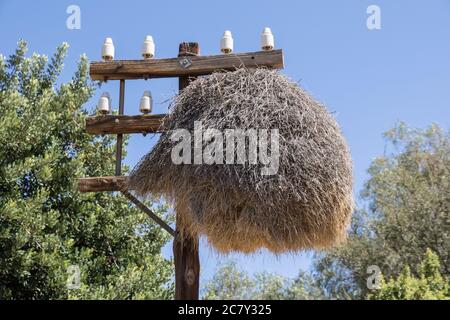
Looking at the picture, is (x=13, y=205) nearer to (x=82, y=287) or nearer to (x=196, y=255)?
(x=82, y=287)

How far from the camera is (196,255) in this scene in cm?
571

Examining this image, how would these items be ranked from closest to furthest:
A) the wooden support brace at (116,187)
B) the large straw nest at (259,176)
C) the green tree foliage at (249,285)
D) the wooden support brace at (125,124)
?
the large straw nest at (259,176) < the wooden support brace at (116,187) < the wooden support brace at (125,124) < the green tree foliage at (249,285)

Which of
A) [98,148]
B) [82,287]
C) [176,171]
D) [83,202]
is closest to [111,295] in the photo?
[82,287]

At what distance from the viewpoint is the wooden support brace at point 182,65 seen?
5.81 m

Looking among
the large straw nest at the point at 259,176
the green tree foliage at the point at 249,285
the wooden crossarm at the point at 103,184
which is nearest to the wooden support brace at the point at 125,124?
the large straw nest at the point at 259,176

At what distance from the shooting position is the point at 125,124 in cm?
603

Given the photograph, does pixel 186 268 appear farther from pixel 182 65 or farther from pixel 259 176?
pixel 182 65

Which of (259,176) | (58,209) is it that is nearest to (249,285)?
(58,209)

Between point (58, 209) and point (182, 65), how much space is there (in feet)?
12.9

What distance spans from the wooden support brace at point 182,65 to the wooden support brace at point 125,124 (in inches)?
14.9

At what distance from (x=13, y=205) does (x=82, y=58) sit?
2713 millimetres

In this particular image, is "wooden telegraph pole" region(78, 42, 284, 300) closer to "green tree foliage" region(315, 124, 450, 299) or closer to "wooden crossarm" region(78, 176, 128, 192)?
"wooden crossarm" region(78, 176, 128, 192)

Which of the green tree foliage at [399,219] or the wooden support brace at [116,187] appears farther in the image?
the green tree foliage at [399,219]

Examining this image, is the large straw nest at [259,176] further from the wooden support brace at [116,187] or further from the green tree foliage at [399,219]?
the green tree foliage at [399,219]
